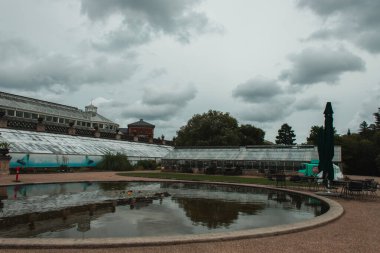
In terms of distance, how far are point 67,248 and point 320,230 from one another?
6.55 m

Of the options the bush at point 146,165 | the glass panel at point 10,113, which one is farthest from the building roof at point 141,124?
the bush at point 146,165

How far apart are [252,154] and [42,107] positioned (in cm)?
4374

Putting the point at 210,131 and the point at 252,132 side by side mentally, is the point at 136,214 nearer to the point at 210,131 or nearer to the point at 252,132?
the point at 210,131

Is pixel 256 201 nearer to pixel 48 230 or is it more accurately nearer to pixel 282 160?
pixel 48 230

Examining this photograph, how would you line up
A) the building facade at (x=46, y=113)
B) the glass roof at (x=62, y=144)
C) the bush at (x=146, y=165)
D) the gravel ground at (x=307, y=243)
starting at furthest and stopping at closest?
the building facade at (x=46, y=113)
the bush at (x=146, y=165)
the glass roof at (x=62, y=144)
the gravel ground at (x=307, y=243)

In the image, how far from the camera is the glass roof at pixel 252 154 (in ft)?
128

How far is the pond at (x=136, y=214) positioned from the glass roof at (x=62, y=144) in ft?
69.9

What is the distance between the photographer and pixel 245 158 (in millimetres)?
42719

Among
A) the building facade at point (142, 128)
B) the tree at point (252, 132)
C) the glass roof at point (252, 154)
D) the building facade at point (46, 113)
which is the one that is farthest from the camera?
the building facade at point (142, 128)

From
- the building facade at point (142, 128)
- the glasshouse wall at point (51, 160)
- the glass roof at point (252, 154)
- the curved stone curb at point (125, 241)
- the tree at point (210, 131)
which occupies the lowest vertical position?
the curved stone curb at point (125, 241)

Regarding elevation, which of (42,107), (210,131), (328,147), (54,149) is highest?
(42,107)

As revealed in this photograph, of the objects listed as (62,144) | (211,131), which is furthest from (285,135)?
(62,144)

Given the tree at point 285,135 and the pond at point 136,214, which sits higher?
the tree at point 285,135

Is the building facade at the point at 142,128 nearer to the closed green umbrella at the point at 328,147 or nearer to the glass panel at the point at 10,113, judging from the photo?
the glass panel at the point at 10,113
